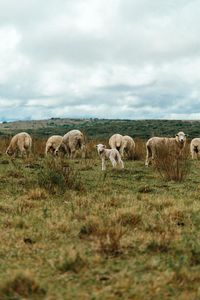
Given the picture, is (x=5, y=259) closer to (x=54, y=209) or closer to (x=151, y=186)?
(x=54, y=209)

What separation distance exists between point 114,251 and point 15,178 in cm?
749

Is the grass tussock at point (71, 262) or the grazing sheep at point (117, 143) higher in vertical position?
the grazing sheep at point (117, 143)

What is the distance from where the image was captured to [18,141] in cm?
2072

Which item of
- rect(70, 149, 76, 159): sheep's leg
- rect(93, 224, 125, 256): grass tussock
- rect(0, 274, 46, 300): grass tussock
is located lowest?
rect(0, 274, 46, 300): grass tussock

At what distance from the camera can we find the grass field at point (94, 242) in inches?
171

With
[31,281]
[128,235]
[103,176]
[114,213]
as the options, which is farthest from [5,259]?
[103,176]

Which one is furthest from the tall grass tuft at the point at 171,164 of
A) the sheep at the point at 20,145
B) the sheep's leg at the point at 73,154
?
the sheep at the point at 20,145

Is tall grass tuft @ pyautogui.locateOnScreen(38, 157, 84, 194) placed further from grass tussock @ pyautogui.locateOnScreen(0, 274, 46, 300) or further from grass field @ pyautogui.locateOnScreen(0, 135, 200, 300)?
grass tussock @ pyautogui.locateOnScreen(0, 274, 46, 300)

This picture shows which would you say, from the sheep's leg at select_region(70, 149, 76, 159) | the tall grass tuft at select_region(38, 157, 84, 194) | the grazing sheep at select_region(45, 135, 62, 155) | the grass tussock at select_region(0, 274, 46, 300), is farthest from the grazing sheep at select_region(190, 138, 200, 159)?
the grass tussock at select_region(0, 274, 46, 300)

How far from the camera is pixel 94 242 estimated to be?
585cm

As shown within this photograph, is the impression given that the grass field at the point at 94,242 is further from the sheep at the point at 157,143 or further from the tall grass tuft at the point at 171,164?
the sheep at the point at 157,143

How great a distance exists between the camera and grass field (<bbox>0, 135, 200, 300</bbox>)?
4336mm

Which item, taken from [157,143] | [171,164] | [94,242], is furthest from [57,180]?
[157,143]

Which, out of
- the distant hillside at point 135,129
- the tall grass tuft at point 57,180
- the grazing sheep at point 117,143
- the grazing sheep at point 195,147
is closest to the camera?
the tall grass tuft at point 57,180
